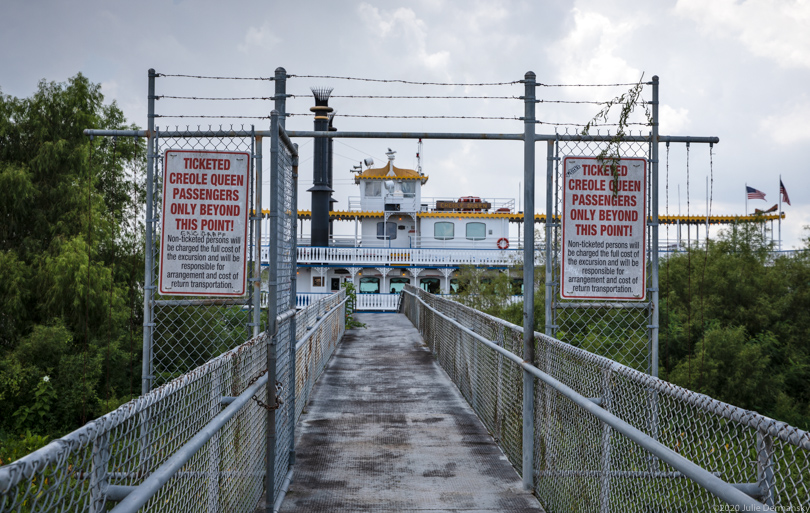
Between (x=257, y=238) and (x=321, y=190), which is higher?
(x=321, y=190)

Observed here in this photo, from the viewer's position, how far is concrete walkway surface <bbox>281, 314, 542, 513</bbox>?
17.2 feet

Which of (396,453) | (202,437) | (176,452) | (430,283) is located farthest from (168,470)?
(430,283)

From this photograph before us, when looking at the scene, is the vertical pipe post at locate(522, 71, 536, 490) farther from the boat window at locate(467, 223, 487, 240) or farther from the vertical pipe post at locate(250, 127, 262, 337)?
the boat window at locate(467, 223, 487, 240)

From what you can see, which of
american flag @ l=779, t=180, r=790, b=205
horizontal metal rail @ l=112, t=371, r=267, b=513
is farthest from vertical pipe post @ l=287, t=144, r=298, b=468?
american flag @ l=779, t=180, r=790, b=205

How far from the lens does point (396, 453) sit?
6613mm

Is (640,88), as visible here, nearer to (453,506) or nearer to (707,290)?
(453,506)

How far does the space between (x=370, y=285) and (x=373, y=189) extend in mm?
6229

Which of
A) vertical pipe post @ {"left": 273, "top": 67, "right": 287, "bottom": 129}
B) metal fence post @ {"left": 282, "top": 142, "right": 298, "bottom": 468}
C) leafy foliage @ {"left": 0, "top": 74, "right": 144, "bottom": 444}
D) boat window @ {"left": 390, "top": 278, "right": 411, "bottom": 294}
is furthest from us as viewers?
boat window @ {"left": 390, "top": 278, "right": 411, "bottom": 294}

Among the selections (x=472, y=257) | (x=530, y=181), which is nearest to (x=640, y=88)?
(x=530, y=181)

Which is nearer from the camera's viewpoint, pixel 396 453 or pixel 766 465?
pixel 766 465

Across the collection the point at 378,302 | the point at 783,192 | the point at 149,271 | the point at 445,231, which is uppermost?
the point at 783,192

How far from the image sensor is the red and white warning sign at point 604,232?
6645 millimetres

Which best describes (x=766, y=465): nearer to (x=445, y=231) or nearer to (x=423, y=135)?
(x=423, y=135)

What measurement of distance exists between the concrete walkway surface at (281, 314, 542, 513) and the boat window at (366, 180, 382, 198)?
3140 centimetres
